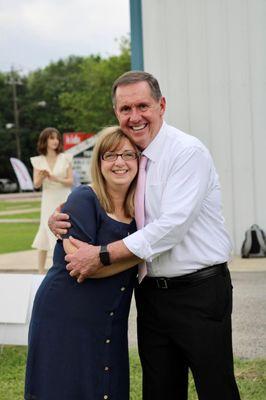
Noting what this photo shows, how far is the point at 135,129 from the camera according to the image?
3.25 m

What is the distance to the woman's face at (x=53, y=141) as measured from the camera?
940cm

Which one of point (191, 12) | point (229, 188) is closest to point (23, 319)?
point (229, 188)

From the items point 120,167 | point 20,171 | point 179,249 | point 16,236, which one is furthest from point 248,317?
point 20,171

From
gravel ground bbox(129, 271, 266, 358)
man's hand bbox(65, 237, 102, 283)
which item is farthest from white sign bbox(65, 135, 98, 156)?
man's hand bbox(65, 237, 102, 283)

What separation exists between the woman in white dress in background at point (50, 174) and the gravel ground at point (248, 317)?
2.41 metres

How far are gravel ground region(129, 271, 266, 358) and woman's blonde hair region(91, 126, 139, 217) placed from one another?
2.72m

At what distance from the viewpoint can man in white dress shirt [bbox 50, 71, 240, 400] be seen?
3139 millimetres

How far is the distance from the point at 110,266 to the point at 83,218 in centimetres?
23

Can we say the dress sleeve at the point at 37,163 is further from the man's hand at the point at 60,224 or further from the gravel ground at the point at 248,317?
the man's hand at the point at 60,224

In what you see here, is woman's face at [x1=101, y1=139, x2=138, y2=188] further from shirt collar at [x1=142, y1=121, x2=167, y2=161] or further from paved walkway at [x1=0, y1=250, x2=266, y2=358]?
paved walkway at [x1=0, y1=250, x2=266, y2=358]

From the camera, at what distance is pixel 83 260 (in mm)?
3072

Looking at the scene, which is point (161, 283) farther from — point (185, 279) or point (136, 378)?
point (136, 378)

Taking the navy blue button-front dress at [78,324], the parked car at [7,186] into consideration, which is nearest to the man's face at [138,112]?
the navy blue button-front dress at [78,324]

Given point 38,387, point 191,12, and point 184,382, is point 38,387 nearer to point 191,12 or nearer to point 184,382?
point 184,382
